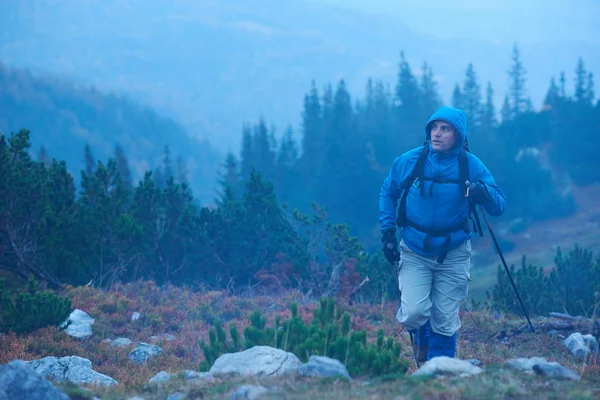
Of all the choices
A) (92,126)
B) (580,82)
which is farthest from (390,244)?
(92,126)

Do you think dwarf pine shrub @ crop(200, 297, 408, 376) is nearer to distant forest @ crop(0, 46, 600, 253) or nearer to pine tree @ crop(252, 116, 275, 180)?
distant forest @ crop(0, 46, 600, 253)

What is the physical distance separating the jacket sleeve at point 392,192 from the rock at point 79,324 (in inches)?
144

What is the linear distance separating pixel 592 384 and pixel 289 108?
7235 inches

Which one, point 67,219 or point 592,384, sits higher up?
point 592,384

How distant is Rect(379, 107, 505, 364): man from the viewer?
4.64 meters

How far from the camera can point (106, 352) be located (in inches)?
238

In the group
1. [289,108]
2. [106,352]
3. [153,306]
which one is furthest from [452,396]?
[289,108]

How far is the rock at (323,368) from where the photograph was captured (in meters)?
3.71

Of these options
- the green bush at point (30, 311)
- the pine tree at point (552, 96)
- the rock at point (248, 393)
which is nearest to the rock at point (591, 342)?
the rock at point (248, 393)

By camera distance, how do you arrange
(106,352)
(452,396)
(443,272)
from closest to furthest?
(452,396) → (443,272) → (106,352)

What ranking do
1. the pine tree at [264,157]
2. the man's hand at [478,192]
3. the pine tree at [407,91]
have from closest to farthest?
the man's hand at [478,192] < the pine tree at [407,91] < the pine tree at [264,157]

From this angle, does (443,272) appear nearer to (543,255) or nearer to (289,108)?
(543,255)

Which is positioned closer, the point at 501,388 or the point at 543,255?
the point at 501,388

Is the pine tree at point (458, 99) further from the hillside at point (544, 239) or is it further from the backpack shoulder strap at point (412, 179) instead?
the backpack shoulder strap at point (412, 179)
